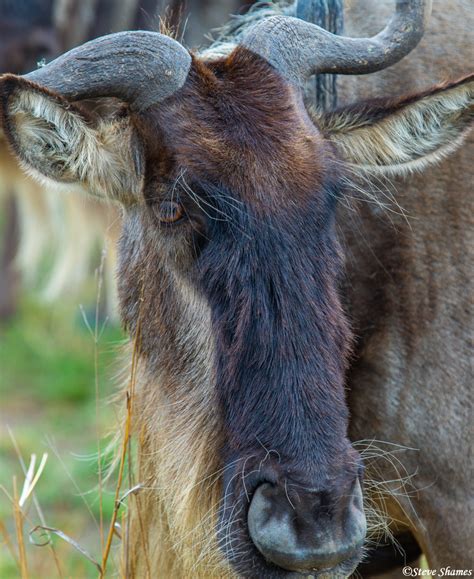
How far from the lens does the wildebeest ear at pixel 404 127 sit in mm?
3645

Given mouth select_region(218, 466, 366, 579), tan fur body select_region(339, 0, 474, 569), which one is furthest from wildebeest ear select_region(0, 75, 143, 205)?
mouth select_region(218, 466, 366, 579)

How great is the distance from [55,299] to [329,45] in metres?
7.14

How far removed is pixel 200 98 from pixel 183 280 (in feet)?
2.04

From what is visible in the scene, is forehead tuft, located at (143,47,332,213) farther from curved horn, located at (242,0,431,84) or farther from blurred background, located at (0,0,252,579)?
blurred background, located at (0,0,252,579)

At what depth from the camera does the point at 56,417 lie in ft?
27.7

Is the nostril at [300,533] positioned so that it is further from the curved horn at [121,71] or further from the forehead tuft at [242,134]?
the curved horn at [121,71]

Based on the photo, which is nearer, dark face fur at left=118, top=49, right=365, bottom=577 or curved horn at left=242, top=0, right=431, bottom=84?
dark face fur at left=118, top=49, right=365, bottom=577

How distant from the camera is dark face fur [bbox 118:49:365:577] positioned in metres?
2.99

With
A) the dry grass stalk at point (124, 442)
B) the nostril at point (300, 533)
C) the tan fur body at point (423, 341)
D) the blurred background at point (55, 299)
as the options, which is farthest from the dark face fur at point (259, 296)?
the blurred background at point (55, 299)

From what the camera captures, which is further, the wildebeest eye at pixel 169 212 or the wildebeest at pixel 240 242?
the wildebeest eye at pixel 169 212

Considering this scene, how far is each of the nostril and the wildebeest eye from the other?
0.95 meters

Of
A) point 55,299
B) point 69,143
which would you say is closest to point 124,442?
point 69,143

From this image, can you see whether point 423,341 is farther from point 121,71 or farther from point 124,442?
point 121,71

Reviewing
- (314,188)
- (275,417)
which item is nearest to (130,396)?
(275,417)
